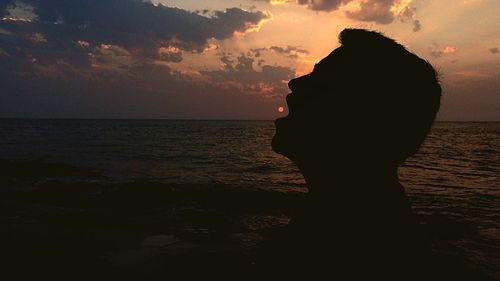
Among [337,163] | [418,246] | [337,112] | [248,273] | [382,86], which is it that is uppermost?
[382,86]

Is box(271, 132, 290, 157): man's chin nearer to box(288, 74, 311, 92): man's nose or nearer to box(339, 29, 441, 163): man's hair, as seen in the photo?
box(288, 74, 311, 92): man's nose

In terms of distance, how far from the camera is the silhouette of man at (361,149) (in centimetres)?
399

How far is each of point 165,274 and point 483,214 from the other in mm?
10511

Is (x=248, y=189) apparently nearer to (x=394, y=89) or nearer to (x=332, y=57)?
(x=332, y=57)

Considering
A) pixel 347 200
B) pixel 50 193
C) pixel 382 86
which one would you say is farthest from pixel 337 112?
pixel 50 193

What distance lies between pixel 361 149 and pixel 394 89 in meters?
0.72

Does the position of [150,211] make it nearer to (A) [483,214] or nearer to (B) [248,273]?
(B) [248,273]

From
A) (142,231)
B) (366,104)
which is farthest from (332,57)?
(142,231)

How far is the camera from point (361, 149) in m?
4.15

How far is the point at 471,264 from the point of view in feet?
23.2

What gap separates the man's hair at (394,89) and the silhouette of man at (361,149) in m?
0.01

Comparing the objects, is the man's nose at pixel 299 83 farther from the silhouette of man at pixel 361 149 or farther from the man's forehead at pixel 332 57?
the man's forehead at pixel 332 57

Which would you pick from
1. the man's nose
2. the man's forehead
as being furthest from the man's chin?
the man's forehead

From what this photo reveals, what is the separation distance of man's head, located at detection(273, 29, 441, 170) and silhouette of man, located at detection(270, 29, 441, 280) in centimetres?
1
